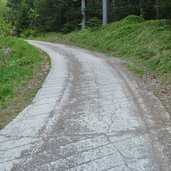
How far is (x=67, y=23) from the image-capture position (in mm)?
35000

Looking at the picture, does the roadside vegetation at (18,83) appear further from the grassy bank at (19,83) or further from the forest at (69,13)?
the forest at (69,13)

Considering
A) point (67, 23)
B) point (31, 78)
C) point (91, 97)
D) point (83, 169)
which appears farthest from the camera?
point (67, 23)

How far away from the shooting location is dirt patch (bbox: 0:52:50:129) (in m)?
7.66

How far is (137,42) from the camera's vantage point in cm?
1917

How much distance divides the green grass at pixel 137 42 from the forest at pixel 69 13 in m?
3.64

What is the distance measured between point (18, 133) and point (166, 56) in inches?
370

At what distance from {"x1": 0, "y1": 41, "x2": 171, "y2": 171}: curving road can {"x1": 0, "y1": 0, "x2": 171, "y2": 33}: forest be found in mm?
17410

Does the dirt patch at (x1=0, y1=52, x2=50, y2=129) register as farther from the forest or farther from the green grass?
the forest

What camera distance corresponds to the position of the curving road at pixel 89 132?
17.0 feet

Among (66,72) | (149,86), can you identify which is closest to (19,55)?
(66,72)

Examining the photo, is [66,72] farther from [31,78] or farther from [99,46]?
[99,46]

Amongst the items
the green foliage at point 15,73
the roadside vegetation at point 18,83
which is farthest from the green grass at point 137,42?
the green foliage at point 15,73

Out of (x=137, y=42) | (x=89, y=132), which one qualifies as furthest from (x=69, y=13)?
(x=89, y=132)

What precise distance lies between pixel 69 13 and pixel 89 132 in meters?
28.9
